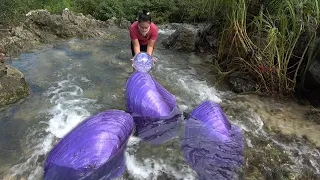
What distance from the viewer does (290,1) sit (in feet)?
16.4

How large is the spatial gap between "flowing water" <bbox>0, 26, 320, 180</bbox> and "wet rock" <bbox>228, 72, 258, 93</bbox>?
20cm

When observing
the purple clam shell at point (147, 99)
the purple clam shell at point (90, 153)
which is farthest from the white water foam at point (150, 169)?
the purple clam shell at point (147, 99)

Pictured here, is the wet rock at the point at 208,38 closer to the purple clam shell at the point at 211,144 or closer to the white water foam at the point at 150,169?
the purple clam shell at the point at 211,144

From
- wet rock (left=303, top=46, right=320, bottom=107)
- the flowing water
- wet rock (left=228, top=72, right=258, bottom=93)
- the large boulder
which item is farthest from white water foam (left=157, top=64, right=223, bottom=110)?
the large boulder

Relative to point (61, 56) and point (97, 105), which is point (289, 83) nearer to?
point (97, 105)

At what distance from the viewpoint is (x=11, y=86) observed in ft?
14.8

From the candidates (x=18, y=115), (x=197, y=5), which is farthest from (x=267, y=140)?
(x=197, y=5)

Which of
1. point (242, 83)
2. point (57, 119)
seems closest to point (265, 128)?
point (242, 83)

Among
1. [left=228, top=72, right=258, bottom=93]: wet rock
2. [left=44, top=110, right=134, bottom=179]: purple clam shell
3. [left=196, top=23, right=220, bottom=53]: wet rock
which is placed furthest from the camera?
[left=196, top=23, right=220, bottom=53]: wet rock

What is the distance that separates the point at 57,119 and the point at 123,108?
941 millimetres

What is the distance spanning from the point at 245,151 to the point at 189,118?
865mm

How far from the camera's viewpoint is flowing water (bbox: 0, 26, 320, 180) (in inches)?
133

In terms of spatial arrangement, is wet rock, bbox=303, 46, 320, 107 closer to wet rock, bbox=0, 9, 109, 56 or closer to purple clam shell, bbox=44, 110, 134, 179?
purple clam shell, bbox=44, 110, 134, 179

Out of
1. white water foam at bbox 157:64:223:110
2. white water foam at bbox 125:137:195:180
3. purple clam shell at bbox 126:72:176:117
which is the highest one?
purple clam shell at bbox 126:72:176:117
